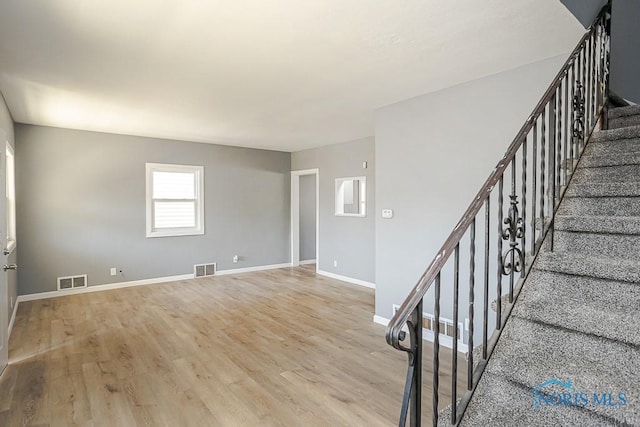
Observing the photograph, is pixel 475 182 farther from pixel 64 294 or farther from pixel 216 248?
pixel 64 294

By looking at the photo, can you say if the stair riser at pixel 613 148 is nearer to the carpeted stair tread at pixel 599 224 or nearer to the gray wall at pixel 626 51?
the carpeted stair tread at pixel 599 224

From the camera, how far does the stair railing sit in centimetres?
134

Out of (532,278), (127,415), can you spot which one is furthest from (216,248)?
(532,278)

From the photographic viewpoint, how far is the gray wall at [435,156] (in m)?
3.09

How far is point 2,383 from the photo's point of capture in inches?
109

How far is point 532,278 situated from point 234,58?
100 inches

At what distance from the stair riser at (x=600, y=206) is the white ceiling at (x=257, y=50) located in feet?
3.86

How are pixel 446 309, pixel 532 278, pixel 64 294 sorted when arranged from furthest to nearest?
pixel 64 294
pixel 446 309
pixel 532 278

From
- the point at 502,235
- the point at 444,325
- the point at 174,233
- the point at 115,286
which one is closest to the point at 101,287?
the point at 115,286

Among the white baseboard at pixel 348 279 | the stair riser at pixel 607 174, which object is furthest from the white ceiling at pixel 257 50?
the white baseboard at pixel 348 279

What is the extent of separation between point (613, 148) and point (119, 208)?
635 cm

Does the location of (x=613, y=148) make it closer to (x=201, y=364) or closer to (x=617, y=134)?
(x=617, y=134)
